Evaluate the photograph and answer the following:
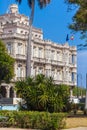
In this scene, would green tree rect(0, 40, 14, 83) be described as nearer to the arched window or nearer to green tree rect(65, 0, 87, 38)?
the arched window

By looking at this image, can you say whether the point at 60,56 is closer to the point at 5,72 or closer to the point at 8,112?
the point at 5,72

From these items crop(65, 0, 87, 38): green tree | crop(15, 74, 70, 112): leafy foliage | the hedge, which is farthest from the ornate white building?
the hedge

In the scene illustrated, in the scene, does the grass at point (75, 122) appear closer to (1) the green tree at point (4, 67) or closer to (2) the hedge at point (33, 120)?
(2) the hedge at point (33, 120)

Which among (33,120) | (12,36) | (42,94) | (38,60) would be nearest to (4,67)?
(12,36)

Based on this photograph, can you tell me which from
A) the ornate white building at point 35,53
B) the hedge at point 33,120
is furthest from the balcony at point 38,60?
the hedge at point 33,120

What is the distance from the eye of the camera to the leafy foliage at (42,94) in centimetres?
2989

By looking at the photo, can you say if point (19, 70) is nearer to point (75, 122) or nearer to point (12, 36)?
point (12, 36)

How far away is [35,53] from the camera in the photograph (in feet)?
383

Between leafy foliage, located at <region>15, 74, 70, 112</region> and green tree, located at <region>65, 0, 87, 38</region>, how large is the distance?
7.72m

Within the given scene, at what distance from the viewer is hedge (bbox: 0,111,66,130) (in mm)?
23812

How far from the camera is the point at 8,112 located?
2556 centimetres

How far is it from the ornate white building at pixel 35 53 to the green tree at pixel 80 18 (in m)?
65.8

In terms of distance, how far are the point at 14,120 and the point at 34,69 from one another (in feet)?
291

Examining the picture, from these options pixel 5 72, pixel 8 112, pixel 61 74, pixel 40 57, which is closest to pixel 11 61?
pixel 5 72
